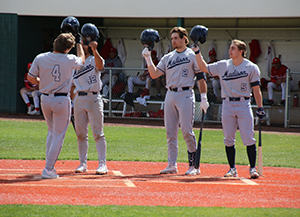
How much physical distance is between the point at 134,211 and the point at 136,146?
5824 mm

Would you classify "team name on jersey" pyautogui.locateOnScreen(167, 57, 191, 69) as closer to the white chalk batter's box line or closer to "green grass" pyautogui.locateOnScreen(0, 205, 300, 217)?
the white chalk batter's box line

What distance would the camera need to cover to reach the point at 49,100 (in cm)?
567

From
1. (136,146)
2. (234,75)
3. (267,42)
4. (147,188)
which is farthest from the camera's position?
(267,42)

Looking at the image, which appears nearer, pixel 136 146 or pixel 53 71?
pixel 53 71

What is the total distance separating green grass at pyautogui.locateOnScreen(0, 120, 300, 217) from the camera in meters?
4.23

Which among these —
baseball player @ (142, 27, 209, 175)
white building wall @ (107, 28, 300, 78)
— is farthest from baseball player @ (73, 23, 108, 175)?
white building wall @ (107, 28, 300, 78)

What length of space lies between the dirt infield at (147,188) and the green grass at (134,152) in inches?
10.1

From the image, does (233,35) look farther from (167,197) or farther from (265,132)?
→ (167,197)

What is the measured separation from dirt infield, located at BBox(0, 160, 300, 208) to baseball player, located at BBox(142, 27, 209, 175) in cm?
54

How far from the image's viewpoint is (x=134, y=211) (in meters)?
4.26

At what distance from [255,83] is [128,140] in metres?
5.49

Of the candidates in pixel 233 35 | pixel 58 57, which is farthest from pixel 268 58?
pixel 58 57

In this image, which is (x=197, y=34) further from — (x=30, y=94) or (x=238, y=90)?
(x=30, y=94)
